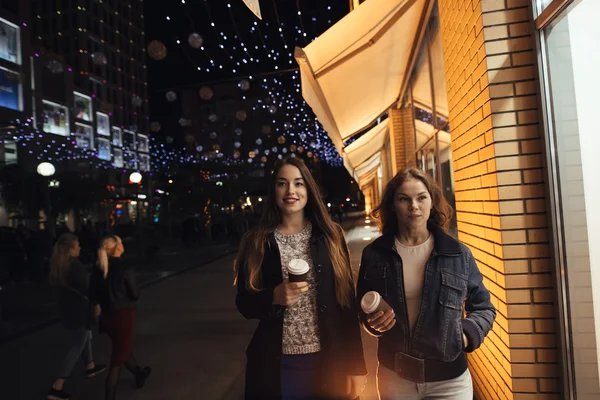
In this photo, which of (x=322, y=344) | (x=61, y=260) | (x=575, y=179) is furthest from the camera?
(x=61, y=260)

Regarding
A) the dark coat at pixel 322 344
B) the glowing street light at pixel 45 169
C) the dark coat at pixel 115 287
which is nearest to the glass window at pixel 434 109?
the dark coat at pixel 322 344

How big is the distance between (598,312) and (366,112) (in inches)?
303

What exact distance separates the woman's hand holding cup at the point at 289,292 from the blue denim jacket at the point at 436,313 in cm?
32

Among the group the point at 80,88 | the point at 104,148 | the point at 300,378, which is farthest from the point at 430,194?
the point at 104,148

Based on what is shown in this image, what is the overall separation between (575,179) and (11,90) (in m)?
39.0

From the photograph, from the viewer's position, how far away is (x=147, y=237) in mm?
31266

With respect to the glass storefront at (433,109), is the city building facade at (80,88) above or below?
above

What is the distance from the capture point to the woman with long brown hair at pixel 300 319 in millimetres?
2139

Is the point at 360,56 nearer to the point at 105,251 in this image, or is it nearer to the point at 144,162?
the point at 105,251

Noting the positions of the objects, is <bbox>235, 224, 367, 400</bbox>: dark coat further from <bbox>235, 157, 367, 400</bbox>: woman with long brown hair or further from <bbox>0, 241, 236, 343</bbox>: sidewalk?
<bbox>0, 241, 236, 343</bbox>: sidewalk

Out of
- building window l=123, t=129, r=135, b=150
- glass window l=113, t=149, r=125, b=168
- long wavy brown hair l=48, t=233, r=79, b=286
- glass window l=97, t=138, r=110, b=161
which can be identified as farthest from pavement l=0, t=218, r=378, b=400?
building window l=123, t=129, r=135, b=150

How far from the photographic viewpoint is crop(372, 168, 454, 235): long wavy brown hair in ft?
7.06

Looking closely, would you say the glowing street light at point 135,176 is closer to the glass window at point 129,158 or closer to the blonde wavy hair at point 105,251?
the blonde wavy hair at point 105,251

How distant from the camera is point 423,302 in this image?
1.92 metres
